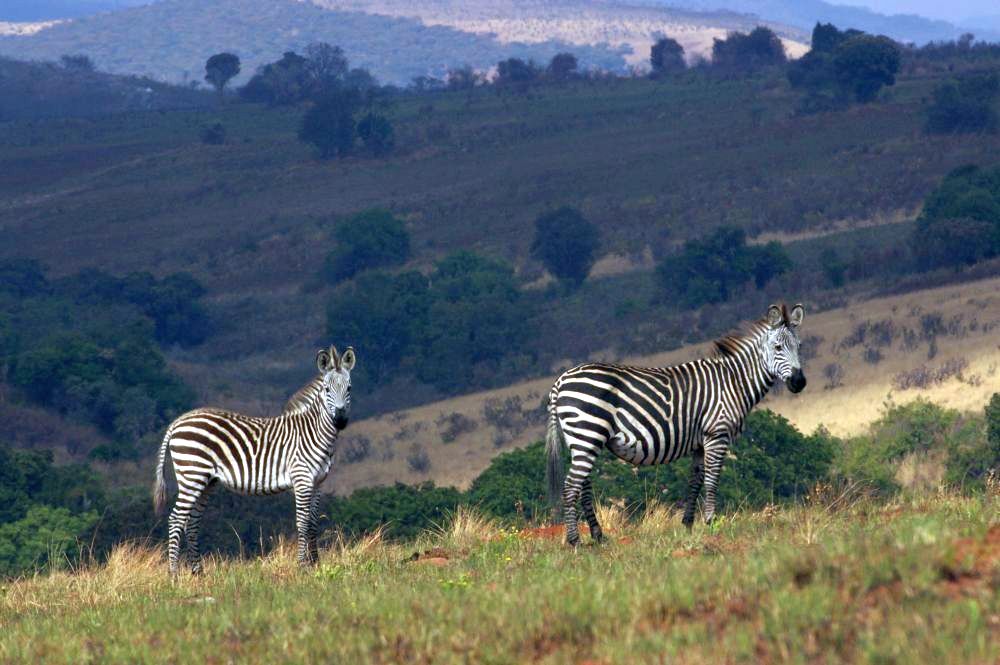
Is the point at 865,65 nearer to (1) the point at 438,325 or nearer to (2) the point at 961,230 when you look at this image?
(2) the point at 961,230

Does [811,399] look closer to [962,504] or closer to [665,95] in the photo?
[962,504]

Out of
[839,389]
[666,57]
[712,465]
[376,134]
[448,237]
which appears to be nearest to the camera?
[712,465]

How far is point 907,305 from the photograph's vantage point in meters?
62.6

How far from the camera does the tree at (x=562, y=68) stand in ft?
506

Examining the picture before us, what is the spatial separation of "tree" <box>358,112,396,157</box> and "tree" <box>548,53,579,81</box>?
31287 mm

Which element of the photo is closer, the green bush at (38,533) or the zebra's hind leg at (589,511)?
the zebra's hind leg at (589,511)

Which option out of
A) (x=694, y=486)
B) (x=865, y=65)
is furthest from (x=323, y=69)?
(x=694, y=486)

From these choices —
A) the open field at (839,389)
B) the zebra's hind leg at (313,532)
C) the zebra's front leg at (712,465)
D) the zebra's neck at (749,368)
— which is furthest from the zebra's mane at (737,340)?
the open field at (839,389)

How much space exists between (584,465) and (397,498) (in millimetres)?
23897

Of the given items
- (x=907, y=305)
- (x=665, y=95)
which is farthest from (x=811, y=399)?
(x=665, y=95)

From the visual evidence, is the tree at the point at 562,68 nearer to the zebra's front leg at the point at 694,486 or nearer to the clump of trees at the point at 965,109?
the clump of trees at the point at 965,109

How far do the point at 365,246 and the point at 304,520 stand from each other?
81152 mm

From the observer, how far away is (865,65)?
115312 mm

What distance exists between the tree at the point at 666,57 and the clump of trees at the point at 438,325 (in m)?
82.4
